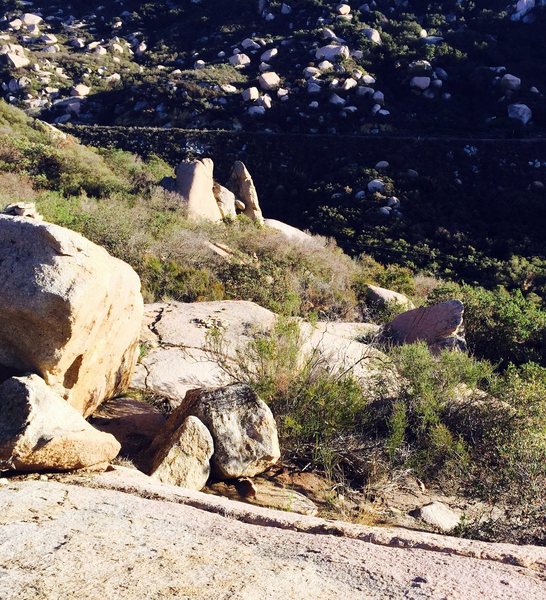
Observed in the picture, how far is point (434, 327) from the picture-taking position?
802 centimetres

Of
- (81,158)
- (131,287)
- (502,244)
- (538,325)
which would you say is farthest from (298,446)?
(502,244)

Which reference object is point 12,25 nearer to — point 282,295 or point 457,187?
point 457,187

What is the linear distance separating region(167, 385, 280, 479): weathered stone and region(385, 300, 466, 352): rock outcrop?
13.4 ft

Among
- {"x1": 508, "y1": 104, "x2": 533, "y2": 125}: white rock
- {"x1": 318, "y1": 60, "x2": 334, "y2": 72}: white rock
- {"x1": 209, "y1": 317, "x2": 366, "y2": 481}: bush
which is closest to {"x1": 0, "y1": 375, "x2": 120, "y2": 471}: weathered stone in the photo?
{"x1": 209, "y1": 317, "x2": 366, "y2": 481}: bush

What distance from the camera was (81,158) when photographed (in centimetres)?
1625

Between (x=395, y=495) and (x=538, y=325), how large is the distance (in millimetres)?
5802

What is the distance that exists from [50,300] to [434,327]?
5.84m

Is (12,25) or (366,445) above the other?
(366,445)

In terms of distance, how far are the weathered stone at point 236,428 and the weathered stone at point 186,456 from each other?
0.09 metres

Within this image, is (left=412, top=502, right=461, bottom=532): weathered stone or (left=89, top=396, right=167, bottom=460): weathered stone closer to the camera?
(left=412, top=502, right=461, bottom=532): weathered stone

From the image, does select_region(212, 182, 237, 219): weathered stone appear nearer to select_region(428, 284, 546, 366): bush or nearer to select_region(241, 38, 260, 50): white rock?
select_region(428, 284, 546, 366): bush

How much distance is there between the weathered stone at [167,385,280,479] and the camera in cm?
388

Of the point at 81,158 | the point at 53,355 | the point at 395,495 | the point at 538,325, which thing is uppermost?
the point at 53,355

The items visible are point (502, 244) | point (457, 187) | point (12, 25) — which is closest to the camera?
point (502, 244)
